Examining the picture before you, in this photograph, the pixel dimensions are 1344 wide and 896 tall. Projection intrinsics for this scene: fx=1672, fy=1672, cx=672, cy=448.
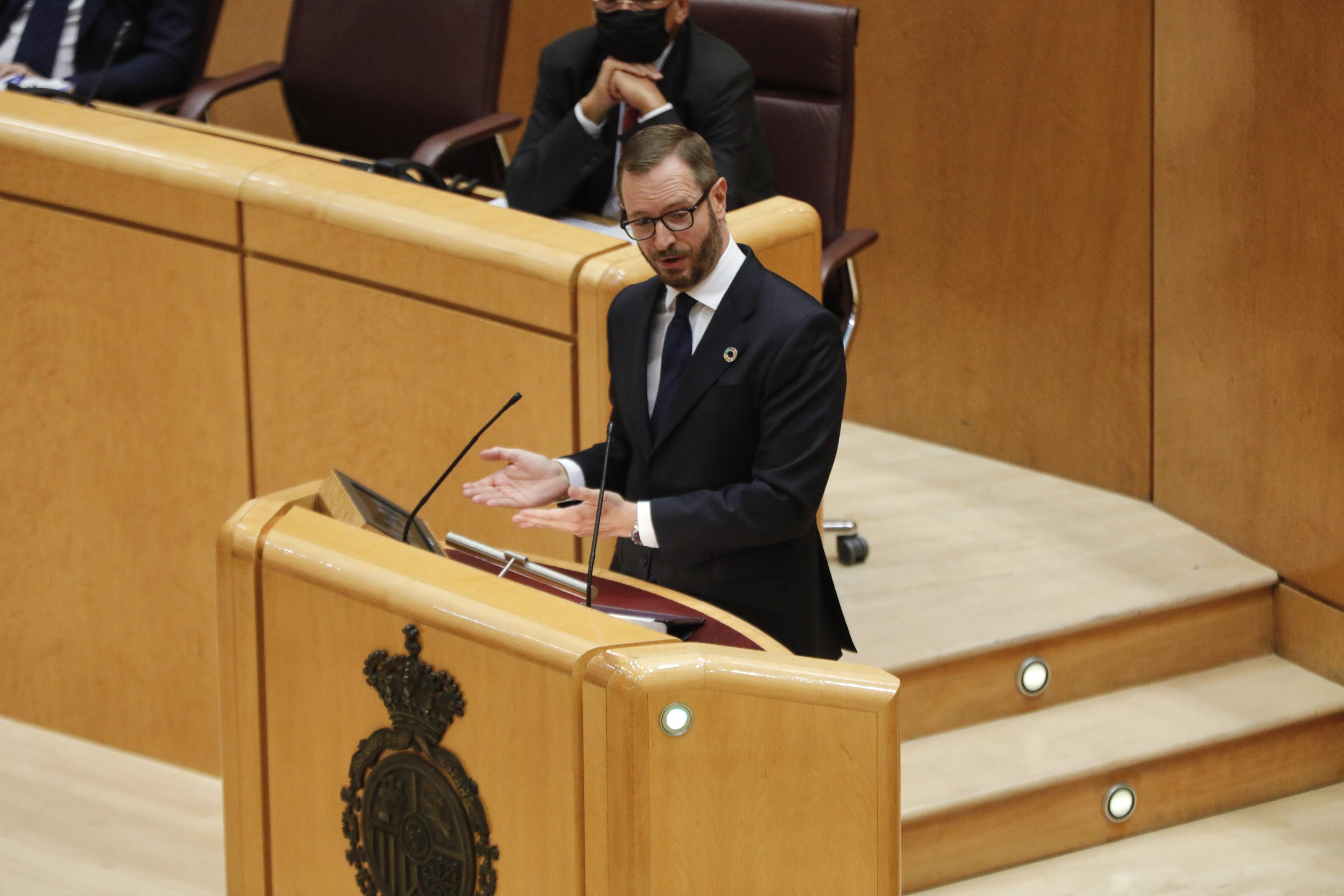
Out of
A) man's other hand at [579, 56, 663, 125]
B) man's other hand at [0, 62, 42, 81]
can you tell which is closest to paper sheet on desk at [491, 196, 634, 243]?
man's other hand at [579, 56, 663, 125]

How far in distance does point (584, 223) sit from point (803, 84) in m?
0.54

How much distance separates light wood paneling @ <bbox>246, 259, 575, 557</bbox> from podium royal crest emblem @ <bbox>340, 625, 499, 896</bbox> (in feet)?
2.25

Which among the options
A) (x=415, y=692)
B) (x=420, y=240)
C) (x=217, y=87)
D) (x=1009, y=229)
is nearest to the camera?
(x=415, y=692)

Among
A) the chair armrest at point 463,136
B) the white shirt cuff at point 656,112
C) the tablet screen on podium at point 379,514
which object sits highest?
the white shirt cuff at point 656,112

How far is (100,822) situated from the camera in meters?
2.43

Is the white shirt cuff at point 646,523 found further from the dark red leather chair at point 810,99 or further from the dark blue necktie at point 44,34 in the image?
the dark blue necktie at point 44,34

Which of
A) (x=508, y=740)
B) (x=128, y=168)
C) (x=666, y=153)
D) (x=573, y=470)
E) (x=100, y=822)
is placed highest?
(x=666, y=153)

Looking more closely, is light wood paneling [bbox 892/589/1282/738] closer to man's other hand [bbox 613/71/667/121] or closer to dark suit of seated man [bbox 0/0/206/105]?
man's other hand [bbox 613/71/667/121]

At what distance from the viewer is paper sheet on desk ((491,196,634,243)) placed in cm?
231

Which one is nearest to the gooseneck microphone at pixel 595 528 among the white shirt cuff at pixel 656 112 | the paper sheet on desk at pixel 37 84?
the white shirt cuff at pixel 656 112

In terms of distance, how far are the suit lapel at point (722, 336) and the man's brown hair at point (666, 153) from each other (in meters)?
0.11

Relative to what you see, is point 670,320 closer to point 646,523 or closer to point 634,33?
point 646,523

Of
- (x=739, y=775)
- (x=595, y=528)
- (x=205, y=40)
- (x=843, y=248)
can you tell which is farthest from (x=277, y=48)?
(x=739, y=775)

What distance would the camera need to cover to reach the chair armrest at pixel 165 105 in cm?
300
